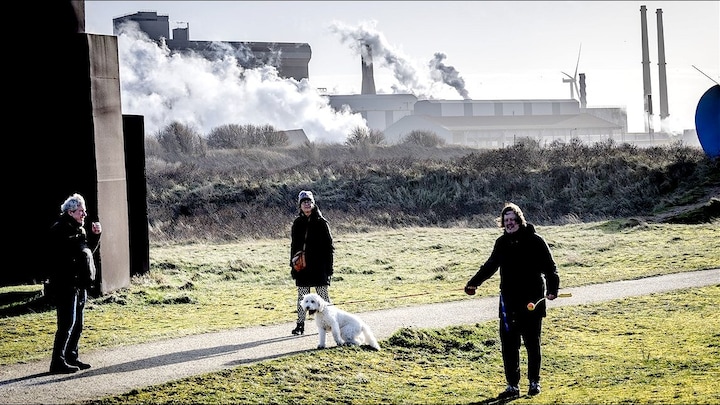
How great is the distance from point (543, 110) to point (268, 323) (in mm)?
95497

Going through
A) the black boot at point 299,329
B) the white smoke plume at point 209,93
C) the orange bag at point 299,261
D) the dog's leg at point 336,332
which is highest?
the white smoke plume at point 209,93

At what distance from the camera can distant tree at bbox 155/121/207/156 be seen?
187ft

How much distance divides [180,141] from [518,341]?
1977 inches

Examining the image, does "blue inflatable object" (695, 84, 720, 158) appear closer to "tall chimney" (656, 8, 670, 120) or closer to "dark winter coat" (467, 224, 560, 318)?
"dark winter coat" (467, 224, 560, 318)

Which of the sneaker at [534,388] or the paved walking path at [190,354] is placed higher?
the paved walking path at [190,354]

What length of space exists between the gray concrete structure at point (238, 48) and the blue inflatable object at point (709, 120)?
4548 cm

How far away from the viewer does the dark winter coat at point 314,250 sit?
42.8ft

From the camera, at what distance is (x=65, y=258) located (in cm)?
Result: 1067

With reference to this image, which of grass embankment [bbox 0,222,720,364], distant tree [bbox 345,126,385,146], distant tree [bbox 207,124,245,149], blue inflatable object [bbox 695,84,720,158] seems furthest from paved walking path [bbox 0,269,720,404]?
distant tree [bbox 207,124,245,149]

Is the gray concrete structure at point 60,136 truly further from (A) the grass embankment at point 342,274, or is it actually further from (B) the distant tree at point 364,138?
(B) the distant tree at point 364,138

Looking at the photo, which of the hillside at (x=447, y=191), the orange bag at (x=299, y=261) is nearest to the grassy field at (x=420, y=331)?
the orange bag at (x=299, y=261)

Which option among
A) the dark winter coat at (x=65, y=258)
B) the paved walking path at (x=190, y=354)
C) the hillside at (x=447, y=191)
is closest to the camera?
the paved walking path at (x=190, y=354)

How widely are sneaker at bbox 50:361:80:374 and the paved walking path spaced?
0.08m

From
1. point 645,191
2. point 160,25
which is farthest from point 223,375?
point 160,25
